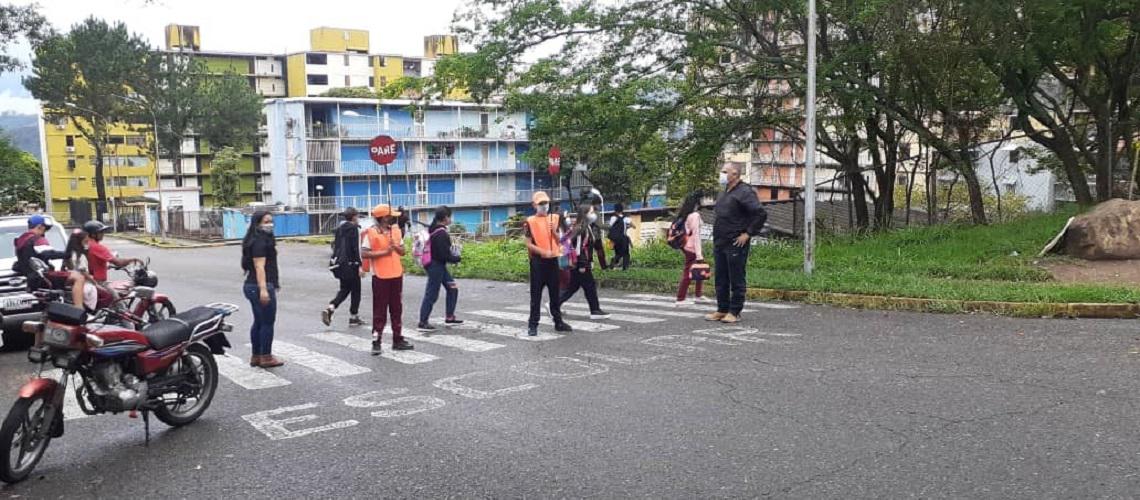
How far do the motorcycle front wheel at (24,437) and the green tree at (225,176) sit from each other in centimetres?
6957

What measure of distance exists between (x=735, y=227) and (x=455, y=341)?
3.75 meters

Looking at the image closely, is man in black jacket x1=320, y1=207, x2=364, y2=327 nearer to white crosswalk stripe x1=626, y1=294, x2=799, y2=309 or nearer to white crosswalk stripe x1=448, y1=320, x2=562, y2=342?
white crosswalk stripe x1=448, y1=320, x2=562, y2=342

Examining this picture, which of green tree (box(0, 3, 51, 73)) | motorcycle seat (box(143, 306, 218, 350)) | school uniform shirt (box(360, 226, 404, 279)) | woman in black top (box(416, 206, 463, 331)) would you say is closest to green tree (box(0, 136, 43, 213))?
green tree (box(0, 3, 51, 73))

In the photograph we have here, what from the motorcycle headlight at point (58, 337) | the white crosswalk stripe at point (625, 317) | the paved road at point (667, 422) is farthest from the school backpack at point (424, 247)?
the motorcycle headlight at point (58, 337)

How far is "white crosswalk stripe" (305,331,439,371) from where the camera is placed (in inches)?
364

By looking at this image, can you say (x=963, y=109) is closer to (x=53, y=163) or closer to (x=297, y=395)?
(x=297, y=395)

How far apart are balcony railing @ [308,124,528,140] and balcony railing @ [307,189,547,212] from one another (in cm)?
433

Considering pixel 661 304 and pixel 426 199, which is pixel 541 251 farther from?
pixel 426 199

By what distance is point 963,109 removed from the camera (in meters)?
19.2

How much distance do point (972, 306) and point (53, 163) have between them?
85897 mm

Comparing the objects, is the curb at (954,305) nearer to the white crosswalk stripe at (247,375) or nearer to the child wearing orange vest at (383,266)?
the child wearing orange vest at (383,266)

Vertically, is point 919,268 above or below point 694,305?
above

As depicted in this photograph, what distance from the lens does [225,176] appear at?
236 feet

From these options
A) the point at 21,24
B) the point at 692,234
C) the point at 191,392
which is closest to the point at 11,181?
the point at 21,24
